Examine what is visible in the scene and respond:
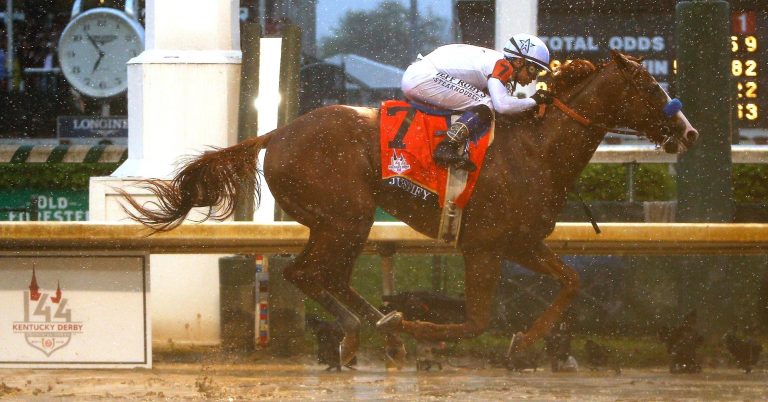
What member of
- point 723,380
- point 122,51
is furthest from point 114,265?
point 122,51

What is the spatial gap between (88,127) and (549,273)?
347 inches

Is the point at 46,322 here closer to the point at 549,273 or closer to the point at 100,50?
the point at 549,273

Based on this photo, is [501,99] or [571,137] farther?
[571,137]

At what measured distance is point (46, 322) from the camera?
8.41 m

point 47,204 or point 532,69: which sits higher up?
point 532,69

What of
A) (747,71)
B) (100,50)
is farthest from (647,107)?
(100,50)

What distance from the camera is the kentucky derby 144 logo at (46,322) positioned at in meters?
8.41

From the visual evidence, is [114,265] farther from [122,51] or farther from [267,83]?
[122,51]

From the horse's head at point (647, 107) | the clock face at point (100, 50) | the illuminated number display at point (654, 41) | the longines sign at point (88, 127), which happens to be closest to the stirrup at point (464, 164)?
the horse's head at point (647, 107)

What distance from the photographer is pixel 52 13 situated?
17016mm

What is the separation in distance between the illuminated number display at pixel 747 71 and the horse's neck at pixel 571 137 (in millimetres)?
3149

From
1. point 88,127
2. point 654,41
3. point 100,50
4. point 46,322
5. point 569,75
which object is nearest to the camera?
A: point 569,75

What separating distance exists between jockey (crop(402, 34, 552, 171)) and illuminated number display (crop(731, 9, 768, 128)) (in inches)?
127

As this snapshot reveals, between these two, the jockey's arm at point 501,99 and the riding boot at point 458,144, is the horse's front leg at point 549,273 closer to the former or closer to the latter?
the riding boot at point 458,144
